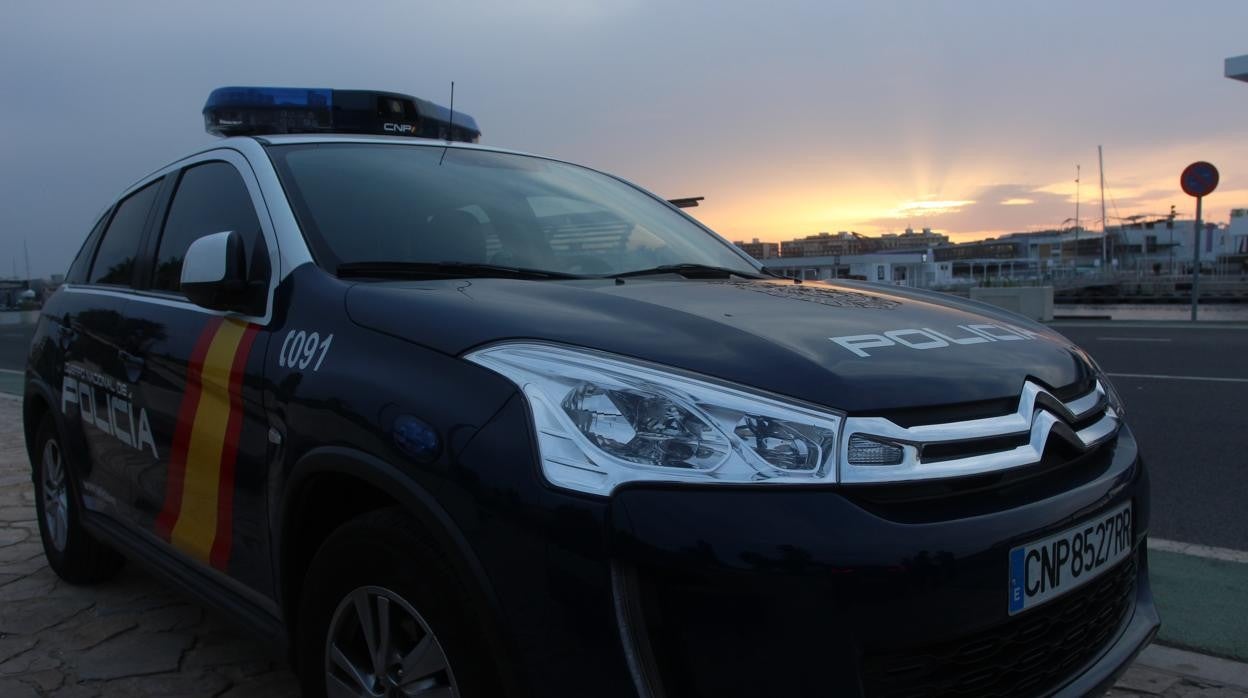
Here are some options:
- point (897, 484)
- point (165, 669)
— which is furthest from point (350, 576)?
point (165, 669)

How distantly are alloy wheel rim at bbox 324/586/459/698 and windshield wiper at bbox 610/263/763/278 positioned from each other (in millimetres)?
1155

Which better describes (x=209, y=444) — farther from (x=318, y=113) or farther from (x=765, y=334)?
(x=318, y=113)

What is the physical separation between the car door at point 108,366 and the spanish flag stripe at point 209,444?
0.33m

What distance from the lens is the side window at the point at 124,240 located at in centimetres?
343

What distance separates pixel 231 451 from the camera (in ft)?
7.63

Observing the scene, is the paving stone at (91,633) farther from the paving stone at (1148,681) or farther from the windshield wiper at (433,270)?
the paving stone at (1148,681)

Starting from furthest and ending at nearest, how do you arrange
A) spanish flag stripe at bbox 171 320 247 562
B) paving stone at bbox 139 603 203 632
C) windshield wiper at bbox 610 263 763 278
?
1. paving stone at bbox 139 603 203 632
2. windshield wiper at bbox 610 263 763 278
3. spanish flag stripe at bbox 171 320 247 562

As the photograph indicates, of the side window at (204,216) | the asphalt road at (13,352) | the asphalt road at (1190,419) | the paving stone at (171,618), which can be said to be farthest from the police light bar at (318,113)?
the asphalt road at (13,352)

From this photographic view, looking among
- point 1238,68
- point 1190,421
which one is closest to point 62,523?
point 1190,421

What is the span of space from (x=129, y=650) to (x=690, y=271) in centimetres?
232

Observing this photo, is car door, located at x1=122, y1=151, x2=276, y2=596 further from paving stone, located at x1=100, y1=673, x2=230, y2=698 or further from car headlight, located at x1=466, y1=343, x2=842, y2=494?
car headlight, located at x1=466, y1=343, x2=842, y2=494

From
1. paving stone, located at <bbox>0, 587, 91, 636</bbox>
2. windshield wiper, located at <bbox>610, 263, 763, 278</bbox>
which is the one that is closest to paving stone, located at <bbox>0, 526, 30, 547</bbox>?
paving stone, located at <bbox>0, 587, 91, 636</bbox>

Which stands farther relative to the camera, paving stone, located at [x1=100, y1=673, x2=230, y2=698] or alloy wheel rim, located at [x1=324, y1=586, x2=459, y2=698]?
paving stone, located at [x1=100, y1=673, x2=230, y2=698]

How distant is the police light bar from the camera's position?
4.15 metres
